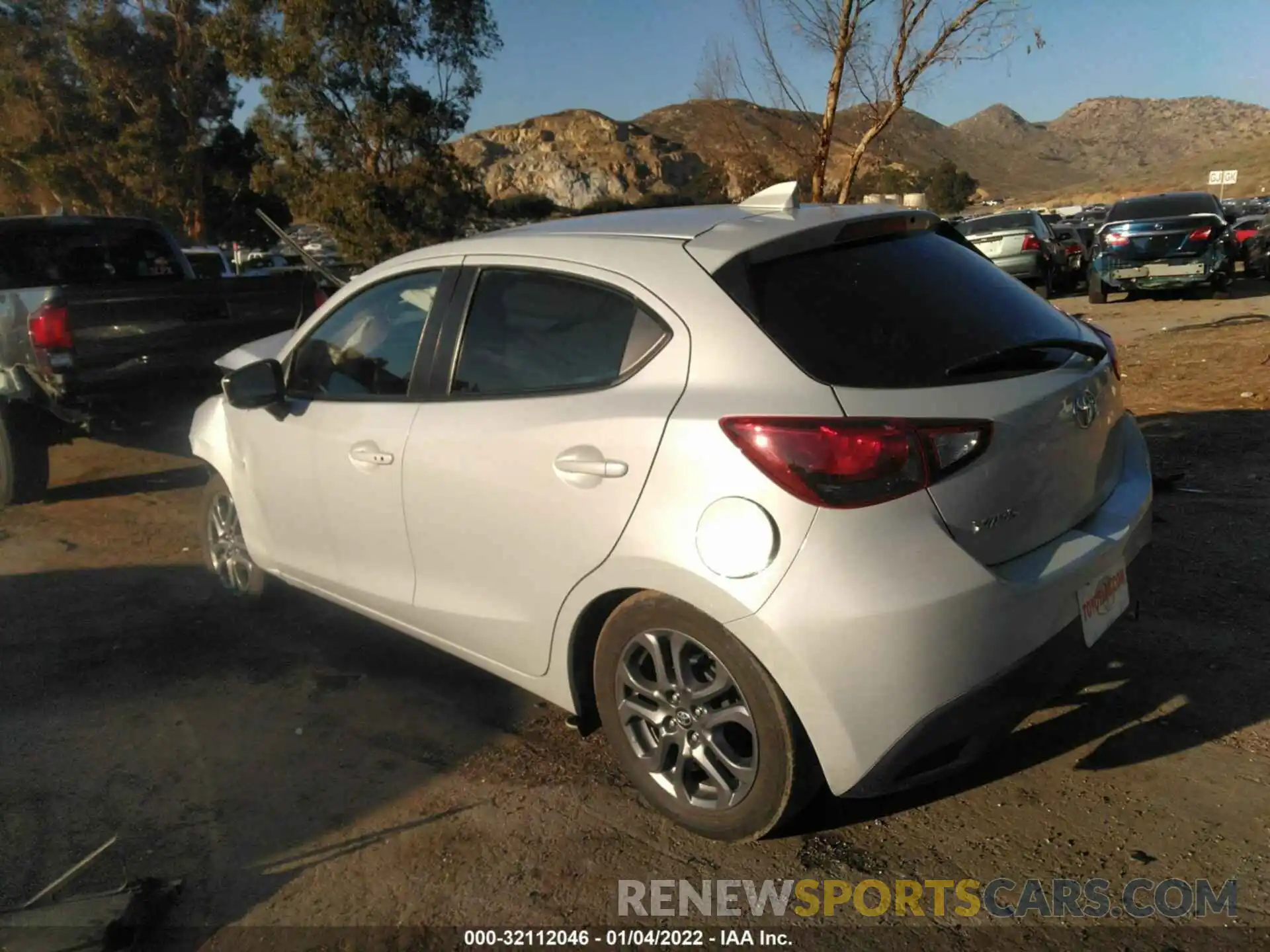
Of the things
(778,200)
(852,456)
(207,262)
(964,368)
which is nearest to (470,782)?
(852,456)

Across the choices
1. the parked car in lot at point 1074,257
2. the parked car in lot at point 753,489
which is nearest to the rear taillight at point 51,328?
the parked car in lot at point 753,489

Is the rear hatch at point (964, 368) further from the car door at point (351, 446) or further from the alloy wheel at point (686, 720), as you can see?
the car door at point (351, 446)

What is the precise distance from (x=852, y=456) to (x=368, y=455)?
1868mm

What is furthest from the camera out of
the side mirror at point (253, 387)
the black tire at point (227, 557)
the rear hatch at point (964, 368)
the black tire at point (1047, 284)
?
the black tire at point (1047, 284)

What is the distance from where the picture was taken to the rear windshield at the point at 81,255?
796cm

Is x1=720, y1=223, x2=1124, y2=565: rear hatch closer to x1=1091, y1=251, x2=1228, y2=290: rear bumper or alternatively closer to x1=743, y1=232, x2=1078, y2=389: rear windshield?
x1=743, y1=232, x2=1078, y2=389: rear windshield

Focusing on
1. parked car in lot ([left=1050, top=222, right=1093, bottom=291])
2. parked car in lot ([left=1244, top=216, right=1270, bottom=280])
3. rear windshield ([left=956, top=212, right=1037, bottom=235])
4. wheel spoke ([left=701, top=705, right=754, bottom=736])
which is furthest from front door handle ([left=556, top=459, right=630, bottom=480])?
parked car in lot ([left=1050, top=222, right=1093, bottom=291])

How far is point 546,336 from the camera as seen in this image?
322cm

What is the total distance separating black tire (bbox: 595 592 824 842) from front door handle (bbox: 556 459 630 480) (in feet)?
1.14

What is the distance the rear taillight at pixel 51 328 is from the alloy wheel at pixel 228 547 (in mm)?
2191

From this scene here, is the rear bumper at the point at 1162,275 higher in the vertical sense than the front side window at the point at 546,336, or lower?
lower

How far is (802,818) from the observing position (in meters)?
3.04

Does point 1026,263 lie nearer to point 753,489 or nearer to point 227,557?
point 227,557

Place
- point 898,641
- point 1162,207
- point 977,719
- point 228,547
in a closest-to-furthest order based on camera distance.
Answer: point 898,641 → point 977,719 → point 228,547 → point 1162,207
